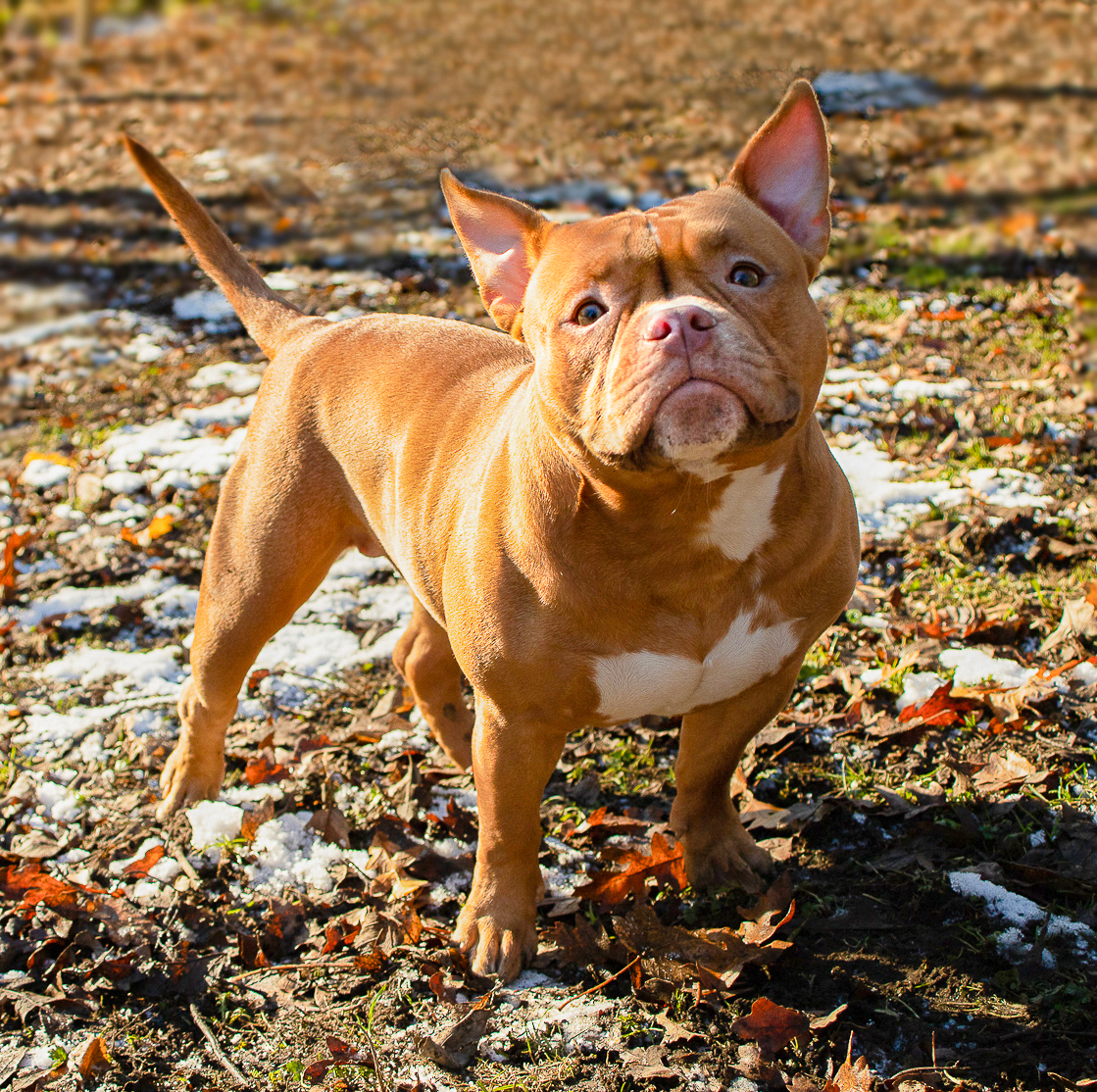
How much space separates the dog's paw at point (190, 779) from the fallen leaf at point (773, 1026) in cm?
207

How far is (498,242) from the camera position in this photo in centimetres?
311

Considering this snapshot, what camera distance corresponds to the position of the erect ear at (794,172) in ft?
9.44

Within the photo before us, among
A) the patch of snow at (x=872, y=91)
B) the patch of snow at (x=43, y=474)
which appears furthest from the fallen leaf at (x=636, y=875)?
the patch of snow at (x=872, y=91)

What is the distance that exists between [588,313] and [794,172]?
0.69 meters

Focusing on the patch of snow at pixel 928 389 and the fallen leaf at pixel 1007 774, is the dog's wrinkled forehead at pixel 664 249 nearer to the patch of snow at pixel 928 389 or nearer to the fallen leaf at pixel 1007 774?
the fallen leaf at pixel 1007 774

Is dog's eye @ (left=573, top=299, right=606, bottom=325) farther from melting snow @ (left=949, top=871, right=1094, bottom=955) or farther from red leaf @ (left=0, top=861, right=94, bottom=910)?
red leaf @ (left=0, top=861, right=94, bottom=910)

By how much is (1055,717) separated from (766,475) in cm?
172

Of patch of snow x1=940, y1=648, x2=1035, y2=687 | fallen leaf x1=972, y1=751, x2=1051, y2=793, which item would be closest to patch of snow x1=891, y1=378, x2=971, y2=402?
patch of snow x1=940, y1=648, x2=1035, y2=687

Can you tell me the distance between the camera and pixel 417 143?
1145cm

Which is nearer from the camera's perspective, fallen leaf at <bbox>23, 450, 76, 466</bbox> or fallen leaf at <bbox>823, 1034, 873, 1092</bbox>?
fallen leaf at <bbox>823, 1034, 873, 1092</bbox>

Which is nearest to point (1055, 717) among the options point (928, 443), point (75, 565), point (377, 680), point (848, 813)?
point (848, 813)

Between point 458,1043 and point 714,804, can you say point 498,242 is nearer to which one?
point 714,804

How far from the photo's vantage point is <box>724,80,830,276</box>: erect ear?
113 inches

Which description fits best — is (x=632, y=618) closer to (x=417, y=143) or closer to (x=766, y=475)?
(x=766, y=475)
